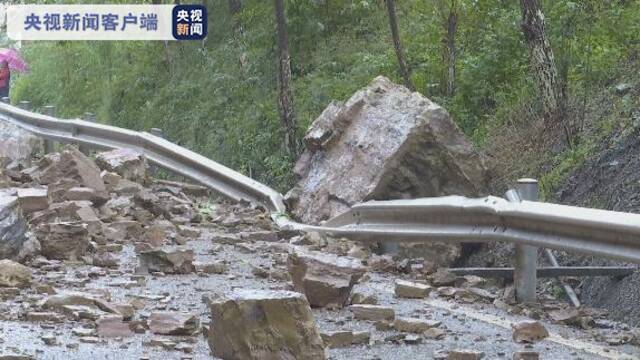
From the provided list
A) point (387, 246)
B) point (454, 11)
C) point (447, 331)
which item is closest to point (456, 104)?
point (454, 11)

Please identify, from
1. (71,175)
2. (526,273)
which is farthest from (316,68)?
(526,273)

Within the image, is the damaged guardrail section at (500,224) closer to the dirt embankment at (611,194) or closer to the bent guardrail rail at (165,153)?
the dirt embankment at (611,194)

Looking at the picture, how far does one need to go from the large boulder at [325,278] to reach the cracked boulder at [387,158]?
3046 mm

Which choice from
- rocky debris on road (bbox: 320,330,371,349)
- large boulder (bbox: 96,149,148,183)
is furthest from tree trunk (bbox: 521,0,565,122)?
rocky debris on road (bbox: 320,330,371,349)

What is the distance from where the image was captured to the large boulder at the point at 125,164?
1252cm

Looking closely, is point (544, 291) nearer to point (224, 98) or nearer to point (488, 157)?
point (488, 157)

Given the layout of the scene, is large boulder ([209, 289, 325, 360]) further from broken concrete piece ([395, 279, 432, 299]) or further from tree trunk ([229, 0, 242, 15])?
tree trunk ([229, 0, 242, 15])

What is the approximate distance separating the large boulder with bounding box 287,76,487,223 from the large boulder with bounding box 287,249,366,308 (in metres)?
3.66

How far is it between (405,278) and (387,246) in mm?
966

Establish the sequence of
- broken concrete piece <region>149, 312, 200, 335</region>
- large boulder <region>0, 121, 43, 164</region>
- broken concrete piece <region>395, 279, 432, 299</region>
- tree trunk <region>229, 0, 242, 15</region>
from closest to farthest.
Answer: broken concrete piece <region>149, 312, 200, 335</region> → broken concrete piece <region>395, 279, 432, 299</region> → large boulder <region>0, 121, 43, 164</region> → tree trunk <region>229, 0, 242, 15</region>

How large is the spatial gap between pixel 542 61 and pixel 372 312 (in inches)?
234

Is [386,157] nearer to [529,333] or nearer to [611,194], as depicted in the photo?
[611,194]

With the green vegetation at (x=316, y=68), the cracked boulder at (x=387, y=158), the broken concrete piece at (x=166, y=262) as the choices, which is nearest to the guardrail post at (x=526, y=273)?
the broken concrete piece at (x=166, y=262)

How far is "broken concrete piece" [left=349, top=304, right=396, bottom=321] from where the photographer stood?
19.4ft
